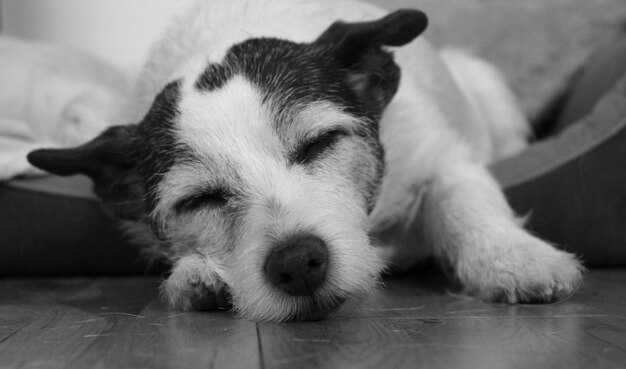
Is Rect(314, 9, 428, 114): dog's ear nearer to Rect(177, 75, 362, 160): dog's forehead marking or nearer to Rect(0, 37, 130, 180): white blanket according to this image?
Rect(177, 75, 362, 160): dog's forehead marking

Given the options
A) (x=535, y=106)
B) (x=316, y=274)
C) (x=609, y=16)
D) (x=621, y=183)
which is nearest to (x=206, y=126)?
(x=316, y=274)

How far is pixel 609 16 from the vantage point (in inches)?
165

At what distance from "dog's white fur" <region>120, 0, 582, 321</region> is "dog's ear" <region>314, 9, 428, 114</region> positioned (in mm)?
164

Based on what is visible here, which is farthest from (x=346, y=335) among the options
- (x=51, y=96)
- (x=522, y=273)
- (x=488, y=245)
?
(x=51, y=96)

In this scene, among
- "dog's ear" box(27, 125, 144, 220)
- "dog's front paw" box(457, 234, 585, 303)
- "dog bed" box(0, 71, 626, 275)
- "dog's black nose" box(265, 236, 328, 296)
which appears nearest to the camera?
"dog's black nose" box(265, 236, 328, 296)

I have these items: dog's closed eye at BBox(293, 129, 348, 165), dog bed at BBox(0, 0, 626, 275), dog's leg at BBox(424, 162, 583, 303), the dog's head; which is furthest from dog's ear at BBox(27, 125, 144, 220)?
dog's leg at BBox(424, 162, 583, 303)

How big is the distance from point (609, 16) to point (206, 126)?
Result: 10.5 feet

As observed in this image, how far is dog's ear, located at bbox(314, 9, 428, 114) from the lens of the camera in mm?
2213

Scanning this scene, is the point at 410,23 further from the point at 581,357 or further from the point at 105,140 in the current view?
the point at 581,357

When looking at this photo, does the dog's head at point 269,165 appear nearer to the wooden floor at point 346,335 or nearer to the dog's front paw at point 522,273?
the wooden floor at point 346,335

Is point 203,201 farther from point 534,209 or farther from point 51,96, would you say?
point 51,96

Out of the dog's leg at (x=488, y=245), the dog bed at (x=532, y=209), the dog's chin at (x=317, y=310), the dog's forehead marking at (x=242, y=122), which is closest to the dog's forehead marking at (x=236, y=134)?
the dog's forehead marking at (x=242, y=122)

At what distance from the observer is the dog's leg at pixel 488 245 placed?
1.97 meters

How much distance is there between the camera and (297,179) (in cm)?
195
